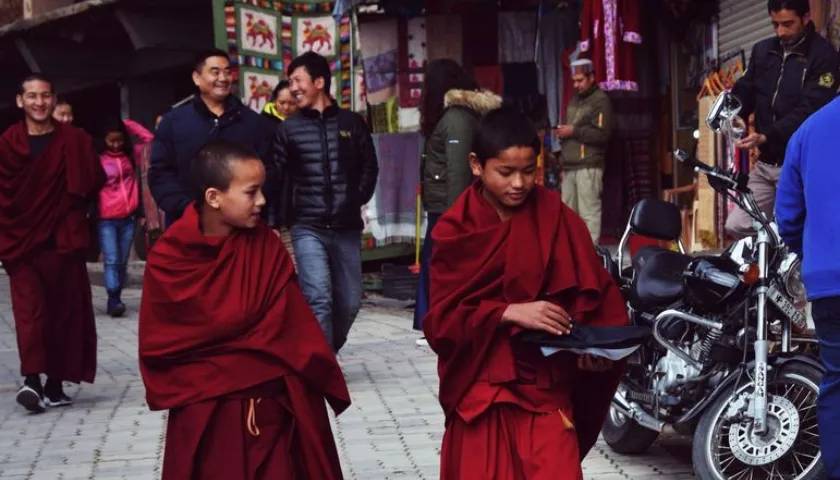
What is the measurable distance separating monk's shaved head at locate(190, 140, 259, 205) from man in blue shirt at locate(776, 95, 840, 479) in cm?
166

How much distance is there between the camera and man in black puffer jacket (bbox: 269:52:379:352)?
327 inches

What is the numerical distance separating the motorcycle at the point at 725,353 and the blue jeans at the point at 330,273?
224 cm

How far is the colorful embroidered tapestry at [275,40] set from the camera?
13305mm

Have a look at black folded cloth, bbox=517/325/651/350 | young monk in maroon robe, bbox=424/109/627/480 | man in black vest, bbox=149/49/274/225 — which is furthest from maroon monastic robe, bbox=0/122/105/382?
black folded cloth, bbox=517/325/651/350

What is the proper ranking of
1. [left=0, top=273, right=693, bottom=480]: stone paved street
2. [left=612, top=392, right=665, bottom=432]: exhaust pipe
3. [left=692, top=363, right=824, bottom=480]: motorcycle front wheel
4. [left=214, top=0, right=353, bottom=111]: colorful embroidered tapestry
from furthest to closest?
[left=214, top=0, right=353, bottom=111]: colorful embroidered tapestry < [left=0, top=273, right=693, bottom=480]: stone paved street < [left=612, top=392, right=665, bottom=432]: exhaust pipe < [left=692, top=363, right=824, bottom=480]: motorcycle front wheel

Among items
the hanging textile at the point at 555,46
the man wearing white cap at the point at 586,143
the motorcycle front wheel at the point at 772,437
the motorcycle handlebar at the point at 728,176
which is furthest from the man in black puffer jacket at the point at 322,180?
the hanging textile at the point at 555,46

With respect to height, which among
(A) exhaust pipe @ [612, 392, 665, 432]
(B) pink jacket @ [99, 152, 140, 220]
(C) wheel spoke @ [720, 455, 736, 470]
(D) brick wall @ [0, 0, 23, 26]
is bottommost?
(C) wheel spoke @ [720, 455, 736, 470]

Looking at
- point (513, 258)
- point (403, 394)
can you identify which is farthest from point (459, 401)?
point (403, 394)

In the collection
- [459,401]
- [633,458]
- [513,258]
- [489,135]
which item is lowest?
[633,458]

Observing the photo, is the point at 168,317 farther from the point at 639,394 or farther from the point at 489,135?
the point at 639,394

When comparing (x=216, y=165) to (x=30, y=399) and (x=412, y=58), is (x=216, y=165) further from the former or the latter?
(x=412, y=58)

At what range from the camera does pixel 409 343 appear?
10.7 meters

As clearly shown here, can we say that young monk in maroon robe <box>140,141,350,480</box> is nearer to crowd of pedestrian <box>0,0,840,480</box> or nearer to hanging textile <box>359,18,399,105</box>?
crowd of pedestrian <box>0,0,840,480</box>

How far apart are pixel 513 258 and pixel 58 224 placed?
15.8 feet
